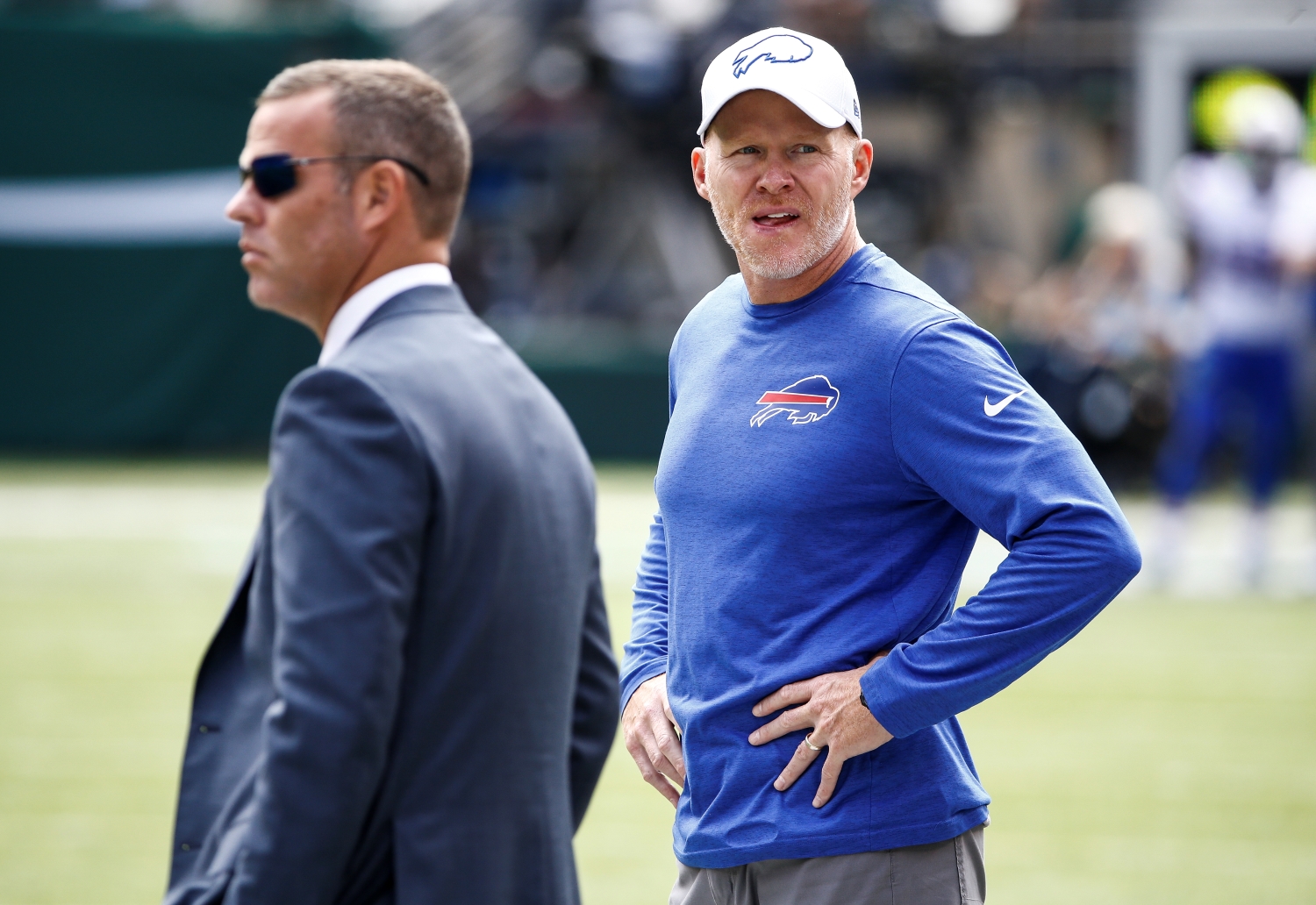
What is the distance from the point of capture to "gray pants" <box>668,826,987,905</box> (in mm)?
2637

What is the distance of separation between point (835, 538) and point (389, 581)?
0.76 metres

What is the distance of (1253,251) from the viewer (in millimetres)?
11273

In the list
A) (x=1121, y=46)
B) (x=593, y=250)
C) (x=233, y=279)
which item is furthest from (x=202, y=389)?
(x=1121, y=46)

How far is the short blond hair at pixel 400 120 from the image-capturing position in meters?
2.80

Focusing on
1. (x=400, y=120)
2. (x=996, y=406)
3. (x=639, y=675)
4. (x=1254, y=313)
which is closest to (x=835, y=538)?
(x=996, y=406)

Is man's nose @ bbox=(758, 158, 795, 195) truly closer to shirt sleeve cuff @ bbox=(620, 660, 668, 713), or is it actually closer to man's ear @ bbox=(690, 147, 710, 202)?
man's ear @ bbox=(690, 147, 710, 202)

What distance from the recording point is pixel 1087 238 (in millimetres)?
20547

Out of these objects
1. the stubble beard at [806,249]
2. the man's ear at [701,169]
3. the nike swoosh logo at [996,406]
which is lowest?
the nike swoosh logo at [996,406]

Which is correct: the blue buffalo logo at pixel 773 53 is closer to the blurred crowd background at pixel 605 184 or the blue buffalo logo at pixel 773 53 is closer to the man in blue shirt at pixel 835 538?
the man in blue shirt at pixel 835 538

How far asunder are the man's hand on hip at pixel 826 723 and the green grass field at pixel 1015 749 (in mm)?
2907

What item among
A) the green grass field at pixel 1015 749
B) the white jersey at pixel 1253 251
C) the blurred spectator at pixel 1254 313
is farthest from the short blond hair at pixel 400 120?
the white jersey at pixel 1253 251

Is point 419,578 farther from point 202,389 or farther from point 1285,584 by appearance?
point 202,389

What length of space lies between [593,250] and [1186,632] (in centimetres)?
1425

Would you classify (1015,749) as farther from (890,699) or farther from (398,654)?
(398,654)
